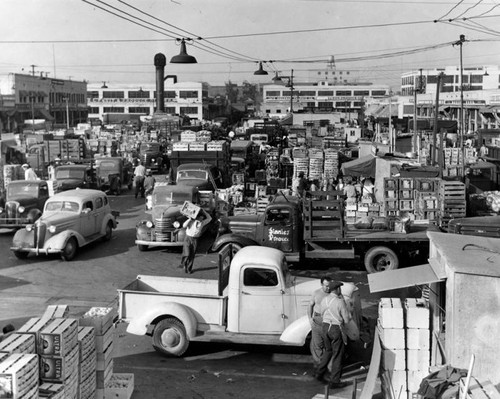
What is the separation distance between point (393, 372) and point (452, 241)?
1923 millimetres

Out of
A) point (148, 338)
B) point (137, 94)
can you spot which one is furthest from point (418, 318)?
point (137, 94)

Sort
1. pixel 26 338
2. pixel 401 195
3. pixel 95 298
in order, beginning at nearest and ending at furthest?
pixel 26 338, pixel 95 298, pixel 401 195

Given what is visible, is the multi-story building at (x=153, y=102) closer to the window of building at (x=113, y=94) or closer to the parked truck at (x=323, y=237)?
the window of building at (x=113, y=94)

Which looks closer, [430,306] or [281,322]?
[430,306]

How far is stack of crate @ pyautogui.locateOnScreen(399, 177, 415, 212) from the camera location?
18.9 metres

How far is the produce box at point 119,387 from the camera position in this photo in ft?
27.0

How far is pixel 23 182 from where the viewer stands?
21703mm

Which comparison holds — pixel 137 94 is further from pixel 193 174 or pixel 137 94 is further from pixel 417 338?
pixel 417 338

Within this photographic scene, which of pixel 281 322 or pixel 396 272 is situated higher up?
pixel 396 272

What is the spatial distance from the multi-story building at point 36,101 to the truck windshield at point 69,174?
152 ft

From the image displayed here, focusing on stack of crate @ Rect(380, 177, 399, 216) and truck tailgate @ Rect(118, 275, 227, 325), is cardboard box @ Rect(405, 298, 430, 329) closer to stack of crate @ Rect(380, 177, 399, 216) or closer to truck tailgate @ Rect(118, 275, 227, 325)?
truck tailgate @ Rect(118, 275, 227, 325)

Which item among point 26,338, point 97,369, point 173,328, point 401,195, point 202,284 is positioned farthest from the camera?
point 401,195

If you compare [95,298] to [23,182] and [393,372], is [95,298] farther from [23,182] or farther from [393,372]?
[23,182]

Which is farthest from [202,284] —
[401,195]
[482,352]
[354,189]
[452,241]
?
[354,189]
